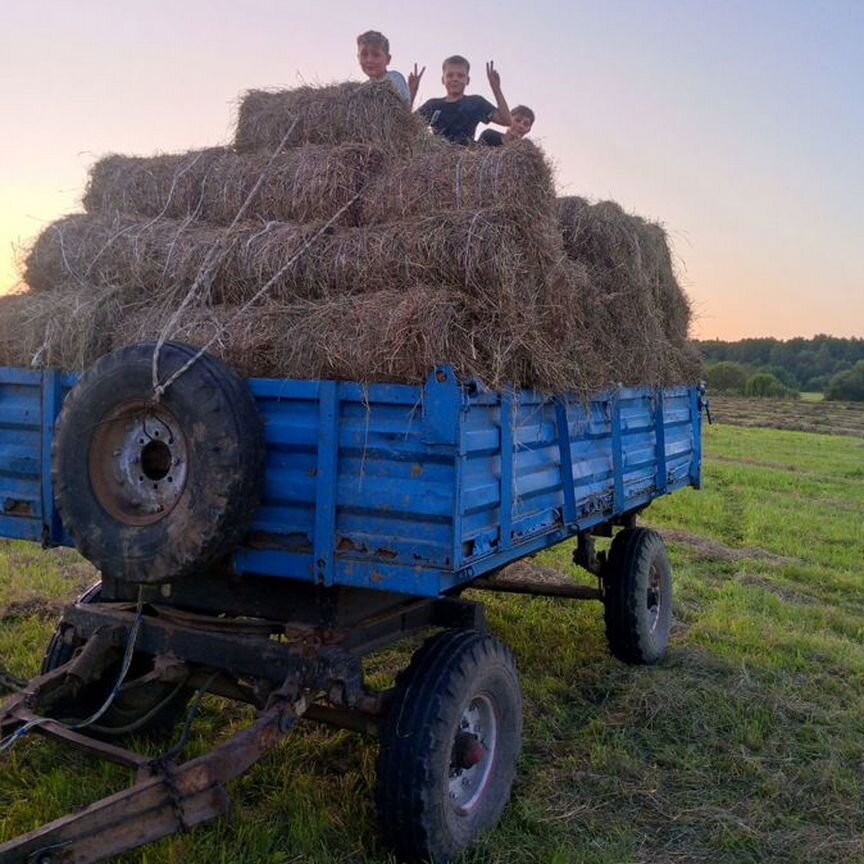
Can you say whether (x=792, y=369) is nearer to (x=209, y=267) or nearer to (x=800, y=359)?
(x=800, y=359)

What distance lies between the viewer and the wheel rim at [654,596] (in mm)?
6693

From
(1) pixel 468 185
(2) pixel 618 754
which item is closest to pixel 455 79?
(1) pixel 468 185

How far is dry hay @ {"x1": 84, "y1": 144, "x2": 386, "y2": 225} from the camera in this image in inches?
183

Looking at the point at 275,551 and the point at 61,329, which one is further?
the point at 61,329

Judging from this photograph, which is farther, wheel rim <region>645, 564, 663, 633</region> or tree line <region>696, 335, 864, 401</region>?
tree line <region>696, 335, 864, 401</region>

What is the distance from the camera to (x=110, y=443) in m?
3.59

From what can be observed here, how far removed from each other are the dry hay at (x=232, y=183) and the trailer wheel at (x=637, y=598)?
320 cm

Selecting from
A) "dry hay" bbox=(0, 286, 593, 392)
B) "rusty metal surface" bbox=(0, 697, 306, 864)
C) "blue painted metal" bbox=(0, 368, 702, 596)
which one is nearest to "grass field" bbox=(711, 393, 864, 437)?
"dry hay" bbox=(0, 286, 593, 392)

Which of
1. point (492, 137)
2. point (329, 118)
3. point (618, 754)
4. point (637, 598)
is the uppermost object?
point (492, 137)

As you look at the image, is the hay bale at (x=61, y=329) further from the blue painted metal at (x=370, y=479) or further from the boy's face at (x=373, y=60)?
the boy's face at (x=373, y=60)

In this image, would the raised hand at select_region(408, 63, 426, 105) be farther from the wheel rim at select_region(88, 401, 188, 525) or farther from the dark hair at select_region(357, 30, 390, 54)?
the wheel rim at select_region(88, 401, 188, 525)

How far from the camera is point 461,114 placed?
7.62 metres

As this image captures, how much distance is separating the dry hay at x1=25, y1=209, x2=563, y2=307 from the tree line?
56978 mm

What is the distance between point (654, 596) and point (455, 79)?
14.2 feet
